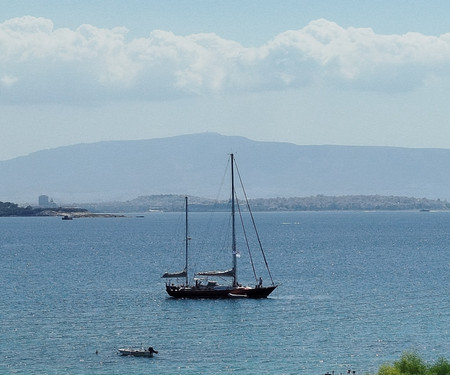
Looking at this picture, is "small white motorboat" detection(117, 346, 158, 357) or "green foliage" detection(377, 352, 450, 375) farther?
"small white motorboat" detection(117, 346, 158, 357)

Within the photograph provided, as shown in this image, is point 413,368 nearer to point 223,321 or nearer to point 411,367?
point 411,367

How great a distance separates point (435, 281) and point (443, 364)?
2604 inches

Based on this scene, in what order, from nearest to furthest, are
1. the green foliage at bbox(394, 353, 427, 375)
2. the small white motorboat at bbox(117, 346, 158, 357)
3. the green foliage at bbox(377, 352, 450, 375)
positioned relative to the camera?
the green foliage at bbox(377, 352, 450, 375) < the green foliage at bbox(394, 353, 427, 375) < the small white motorboat at bbox(117, 346, 158, 357)

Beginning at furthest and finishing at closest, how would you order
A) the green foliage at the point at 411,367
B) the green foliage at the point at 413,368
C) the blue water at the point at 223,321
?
the blue water at the point at 223,321 < the green foliage at the point at 411,367 < the green foliage at the point at 413,368

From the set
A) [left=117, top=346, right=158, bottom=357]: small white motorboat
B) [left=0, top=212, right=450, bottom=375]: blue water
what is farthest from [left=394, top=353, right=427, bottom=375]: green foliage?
[left=117, top=346, right=158, bottom=357]: small white motorboat

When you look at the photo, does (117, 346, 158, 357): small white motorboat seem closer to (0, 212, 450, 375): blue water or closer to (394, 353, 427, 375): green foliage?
(0, 212, 450, 375): blue water

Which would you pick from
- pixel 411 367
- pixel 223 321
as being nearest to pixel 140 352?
pixel 223 321

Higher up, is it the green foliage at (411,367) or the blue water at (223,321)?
the green foliage at (411,367)

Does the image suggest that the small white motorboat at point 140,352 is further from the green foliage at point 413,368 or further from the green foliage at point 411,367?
the green foliage at point 411,367

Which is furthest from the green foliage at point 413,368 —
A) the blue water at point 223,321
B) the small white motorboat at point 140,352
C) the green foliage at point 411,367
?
the small white motorboat at point 140,352

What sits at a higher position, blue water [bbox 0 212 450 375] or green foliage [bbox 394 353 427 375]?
green foliage [bbox 394 353 427 375]

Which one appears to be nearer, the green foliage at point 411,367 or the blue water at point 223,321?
the green foliage at point 411,367

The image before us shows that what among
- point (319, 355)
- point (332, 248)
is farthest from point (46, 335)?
point (332, 248)

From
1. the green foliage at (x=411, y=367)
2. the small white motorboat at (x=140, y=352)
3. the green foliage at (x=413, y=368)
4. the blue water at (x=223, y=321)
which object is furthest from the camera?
the small white motorboat at (x=140, y=352)
